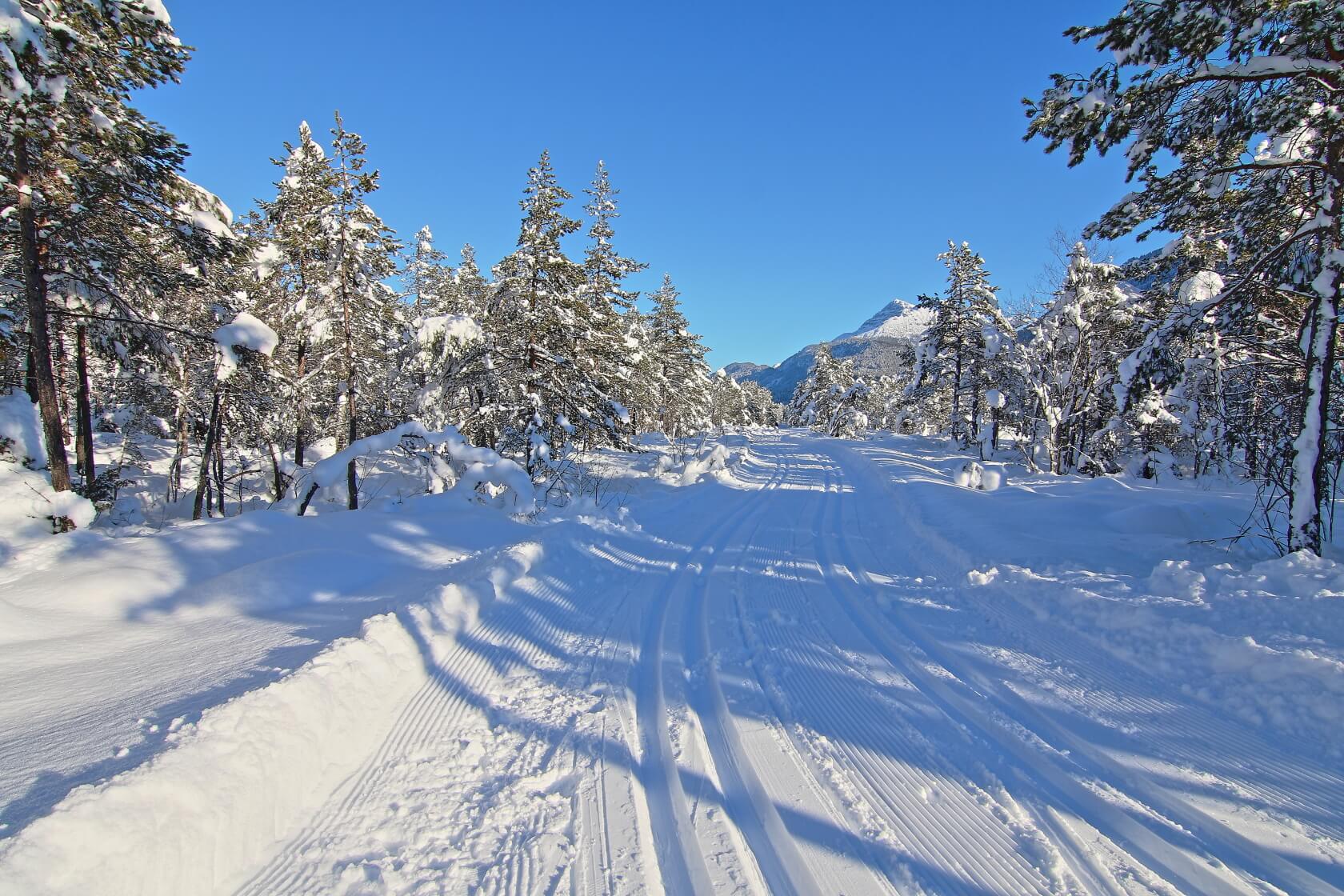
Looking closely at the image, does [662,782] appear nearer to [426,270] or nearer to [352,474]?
[352,474]

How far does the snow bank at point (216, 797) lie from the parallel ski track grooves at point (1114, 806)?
159 inches

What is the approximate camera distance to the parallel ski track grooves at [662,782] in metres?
2.42

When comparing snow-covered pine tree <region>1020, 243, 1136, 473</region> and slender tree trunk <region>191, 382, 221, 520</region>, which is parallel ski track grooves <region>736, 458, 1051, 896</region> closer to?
snow-covered pine tree <region>1020, 243, 1136, 473</region>

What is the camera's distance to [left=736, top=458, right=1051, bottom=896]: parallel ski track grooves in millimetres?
2424

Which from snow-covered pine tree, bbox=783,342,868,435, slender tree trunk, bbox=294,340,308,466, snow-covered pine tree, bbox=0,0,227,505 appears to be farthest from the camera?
snow-covered pine tree, bbox=783,342,868,435

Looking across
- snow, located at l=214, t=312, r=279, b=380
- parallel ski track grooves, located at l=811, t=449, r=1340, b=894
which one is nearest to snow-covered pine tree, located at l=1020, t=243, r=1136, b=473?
parallel ski track grooves, located at l=811, t=449, r=1340, b=894

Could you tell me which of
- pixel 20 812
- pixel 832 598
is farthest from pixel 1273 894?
pixel 20 812

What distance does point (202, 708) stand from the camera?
312 cm

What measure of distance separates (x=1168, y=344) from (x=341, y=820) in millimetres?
9540

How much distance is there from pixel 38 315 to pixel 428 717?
988 centimetres

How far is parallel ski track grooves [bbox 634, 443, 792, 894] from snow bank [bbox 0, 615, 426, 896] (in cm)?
174

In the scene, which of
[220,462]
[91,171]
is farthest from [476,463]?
[220,462]

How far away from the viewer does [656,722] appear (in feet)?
11.8

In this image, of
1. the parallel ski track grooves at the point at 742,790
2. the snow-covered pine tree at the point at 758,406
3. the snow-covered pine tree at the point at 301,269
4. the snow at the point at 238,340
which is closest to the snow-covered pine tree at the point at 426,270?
the snow-covered pine tree at the point at 301,269
